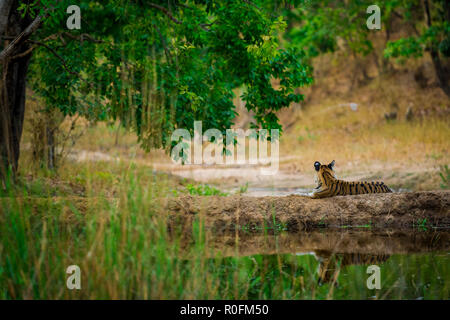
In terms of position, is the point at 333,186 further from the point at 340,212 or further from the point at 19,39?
the point at 19,39

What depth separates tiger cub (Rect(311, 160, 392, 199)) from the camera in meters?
7.49

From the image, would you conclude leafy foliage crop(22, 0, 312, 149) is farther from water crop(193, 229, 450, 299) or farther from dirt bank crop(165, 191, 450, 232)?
water crop(193, 229, 450, 299)

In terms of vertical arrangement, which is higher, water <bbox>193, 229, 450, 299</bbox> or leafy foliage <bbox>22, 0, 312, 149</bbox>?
leafy foliage <bbox>22, 0, 312, 149</bbox>

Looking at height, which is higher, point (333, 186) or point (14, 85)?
point (14, 85)

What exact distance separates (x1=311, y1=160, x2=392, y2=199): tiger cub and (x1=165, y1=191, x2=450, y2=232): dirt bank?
24cm

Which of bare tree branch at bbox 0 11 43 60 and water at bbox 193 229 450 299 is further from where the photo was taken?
bare tree branch at bbox 0 11 43 60

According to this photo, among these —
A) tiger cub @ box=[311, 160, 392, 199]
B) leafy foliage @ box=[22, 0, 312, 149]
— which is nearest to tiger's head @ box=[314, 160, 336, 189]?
tiger cub @ box=[311, 160, 392, 199]

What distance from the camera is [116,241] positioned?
4055 mm

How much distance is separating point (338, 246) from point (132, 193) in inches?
119

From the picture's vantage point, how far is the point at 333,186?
757cm

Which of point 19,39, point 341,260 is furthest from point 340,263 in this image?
point 19,39

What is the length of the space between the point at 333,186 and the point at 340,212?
46 cm
